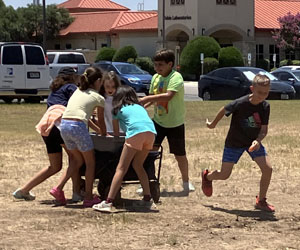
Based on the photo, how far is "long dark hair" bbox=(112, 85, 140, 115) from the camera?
7961 mm

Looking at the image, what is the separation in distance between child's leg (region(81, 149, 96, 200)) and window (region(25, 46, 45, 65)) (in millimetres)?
17575

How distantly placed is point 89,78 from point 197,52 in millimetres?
43666

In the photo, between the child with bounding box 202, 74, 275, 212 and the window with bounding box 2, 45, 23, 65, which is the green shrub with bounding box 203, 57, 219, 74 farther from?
the child with bounding box 202, 74, 275, 212

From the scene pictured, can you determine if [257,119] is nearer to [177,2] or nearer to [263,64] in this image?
[177,2]

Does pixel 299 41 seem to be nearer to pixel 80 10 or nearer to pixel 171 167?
pixel 80 10

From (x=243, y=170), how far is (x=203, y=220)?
341cm

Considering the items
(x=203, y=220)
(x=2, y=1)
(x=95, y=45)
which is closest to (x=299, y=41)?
(x=95, y=45)

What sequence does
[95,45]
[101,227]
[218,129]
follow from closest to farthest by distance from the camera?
[101,227]
[218,129]
[95,45]

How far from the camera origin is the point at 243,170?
429 inches

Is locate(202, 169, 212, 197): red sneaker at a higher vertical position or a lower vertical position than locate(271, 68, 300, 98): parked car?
lower

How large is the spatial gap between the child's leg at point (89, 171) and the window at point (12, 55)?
17.4m

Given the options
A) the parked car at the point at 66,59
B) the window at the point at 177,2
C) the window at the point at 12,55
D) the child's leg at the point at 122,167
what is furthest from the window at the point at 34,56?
the window at the point at 177,2

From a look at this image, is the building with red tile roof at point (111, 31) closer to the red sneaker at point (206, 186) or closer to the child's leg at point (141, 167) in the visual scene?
the red sneaker at point (206, 186)

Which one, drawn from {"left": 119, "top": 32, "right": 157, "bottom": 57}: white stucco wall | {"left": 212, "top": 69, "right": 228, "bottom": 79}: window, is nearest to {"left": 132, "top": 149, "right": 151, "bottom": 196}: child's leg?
{"left": 212, "top": 69, "right": 228, "bottom": 79}: window
